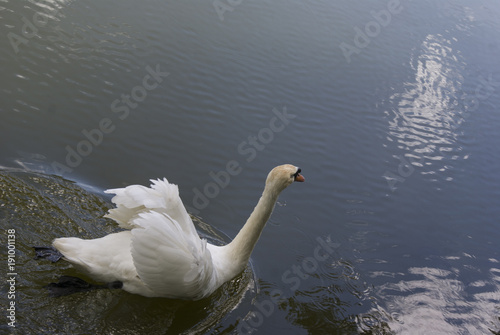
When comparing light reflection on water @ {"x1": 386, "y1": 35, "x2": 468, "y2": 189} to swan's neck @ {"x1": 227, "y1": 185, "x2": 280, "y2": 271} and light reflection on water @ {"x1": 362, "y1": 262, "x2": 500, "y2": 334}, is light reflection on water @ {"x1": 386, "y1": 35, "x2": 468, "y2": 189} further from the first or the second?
swan's neck @ {"x1": 227, "y1": 185, "x2": 280, "y2": 271}

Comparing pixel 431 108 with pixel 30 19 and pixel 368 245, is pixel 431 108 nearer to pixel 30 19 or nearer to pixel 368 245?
pixel 368 245

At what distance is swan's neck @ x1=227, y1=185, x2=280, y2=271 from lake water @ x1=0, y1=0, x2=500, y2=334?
44cm

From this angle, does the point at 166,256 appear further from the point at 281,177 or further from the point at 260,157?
the point at 260,157

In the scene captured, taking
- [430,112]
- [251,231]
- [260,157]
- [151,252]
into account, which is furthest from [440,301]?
[430,112]

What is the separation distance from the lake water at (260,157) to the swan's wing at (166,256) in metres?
0.55

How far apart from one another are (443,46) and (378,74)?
135 inches

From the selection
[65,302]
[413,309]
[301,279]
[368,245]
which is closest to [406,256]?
[368,245]

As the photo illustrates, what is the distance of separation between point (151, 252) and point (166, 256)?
0.13m

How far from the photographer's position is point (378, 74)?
12.4 meters

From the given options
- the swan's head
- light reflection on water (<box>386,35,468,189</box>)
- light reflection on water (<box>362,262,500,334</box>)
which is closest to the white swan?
the swan's head

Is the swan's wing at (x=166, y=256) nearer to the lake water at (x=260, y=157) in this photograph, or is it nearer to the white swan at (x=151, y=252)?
the white swan at (x=151, y=252)

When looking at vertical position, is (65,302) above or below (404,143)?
below

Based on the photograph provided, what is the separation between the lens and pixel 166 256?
4.79 m

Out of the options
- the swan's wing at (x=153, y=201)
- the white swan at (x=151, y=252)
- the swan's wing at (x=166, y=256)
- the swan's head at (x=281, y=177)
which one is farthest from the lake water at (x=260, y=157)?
the swan's head at (x=281, y=177)
